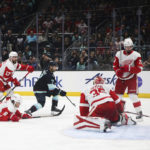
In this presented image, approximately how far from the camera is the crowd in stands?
10195 millimetres

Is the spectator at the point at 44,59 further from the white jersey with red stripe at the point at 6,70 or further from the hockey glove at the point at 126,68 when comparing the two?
the hockey glove at the point at 126,68

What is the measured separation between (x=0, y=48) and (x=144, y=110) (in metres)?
5.54

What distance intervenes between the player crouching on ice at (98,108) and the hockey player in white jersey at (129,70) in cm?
89

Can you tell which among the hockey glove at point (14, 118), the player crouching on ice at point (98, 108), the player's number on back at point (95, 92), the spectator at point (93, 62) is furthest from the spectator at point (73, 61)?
the player's number on back at point (95, 92)

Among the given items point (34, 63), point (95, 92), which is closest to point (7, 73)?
point (95, 92)

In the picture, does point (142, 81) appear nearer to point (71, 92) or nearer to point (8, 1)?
point (71, 92)

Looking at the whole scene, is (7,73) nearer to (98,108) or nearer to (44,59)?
(98,108)

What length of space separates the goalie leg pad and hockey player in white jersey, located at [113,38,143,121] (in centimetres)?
120

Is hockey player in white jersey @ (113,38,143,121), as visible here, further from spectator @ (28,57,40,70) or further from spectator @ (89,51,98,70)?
spectator @ (28,57,40,70)

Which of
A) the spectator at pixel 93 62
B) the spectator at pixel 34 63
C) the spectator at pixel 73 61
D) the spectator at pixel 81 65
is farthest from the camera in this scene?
the spectator at pixel 34 63

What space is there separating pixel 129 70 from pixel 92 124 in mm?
1381

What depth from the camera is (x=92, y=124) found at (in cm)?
499

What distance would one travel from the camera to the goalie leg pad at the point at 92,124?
16.0 feet

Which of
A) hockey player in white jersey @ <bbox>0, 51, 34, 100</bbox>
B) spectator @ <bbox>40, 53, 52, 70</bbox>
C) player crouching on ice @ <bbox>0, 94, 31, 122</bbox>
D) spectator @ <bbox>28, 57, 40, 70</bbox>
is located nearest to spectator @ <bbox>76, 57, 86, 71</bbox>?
spectator @ <bbox>40, 53, 52, 70</bbox>
